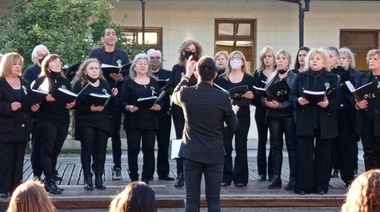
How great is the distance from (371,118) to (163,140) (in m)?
3.21

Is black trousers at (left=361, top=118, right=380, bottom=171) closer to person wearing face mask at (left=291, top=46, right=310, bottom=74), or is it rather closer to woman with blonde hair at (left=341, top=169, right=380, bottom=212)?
person wearing face mask at (left=291, top=46, right=310, bottom=74)

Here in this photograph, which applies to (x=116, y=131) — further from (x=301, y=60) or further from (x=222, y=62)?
(x=301, y=60)

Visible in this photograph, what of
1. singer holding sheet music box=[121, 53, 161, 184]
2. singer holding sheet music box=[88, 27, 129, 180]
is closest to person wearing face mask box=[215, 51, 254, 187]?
singer holding sheet music box=[121, 53, 161, 184]

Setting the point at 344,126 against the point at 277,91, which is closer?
the point at 277,91

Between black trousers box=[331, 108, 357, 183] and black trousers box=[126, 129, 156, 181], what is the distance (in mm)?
2738

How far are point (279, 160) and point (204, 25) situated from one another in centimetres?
898

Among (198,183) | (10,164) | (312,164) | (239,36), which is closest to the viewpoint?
(198,183)

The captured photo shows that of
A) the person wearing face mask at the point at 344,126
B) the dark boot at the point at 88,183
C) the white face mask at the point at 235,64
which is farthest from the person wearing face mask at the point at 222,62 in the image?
the dark boot at the point at 88,183

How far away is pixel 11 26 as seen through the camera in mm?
16094

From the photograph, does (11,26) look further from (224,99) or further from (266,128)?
(224,99)

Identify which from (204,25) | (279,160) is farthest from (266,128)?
(204,25)

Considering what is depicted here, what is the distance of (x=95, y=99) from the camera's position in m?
9.91

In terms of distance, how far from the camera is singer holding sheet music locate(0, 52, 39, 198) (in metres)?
9.45

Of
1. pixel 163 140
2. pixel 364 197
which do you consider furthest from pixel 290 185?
pixel 364 197
